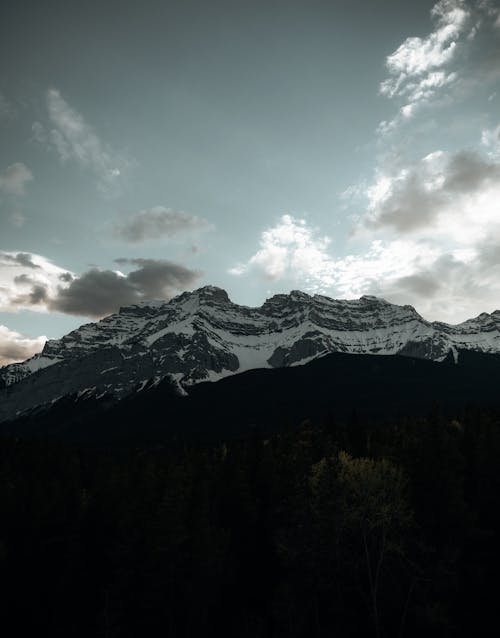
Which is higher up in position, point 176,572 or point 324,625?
point 176,572

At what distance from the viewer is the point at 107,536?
50.1 meters

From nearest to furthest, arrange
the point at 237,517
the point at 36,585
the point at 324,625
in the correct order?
the point at 324,625, the point at 36,585, the point at 237,517

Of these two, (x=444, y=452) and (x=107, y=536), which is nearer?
(x=444, y=452)

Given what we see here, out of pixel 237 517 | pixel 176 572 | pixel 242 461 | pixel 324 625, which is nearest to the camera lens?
pixel 324 625

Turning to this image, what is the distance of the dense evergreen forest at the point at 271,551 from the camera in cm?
3547

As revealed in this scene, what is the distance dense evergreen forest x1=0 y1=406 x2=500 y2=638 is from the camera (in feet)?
116

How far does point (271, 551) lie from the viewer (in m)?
50.5

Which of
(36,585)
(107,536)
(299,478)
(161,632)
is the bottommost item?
(161,632)

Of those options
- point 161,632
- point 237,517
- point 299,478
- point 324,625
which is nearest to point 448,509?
point 324,625

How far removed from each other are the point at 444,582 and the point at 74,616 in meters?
34.6

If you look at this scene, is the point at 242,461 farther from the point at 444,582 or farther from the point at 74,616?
the point at 444,582

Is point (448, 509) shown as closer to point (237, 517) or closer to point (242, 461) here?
A: point (237, 517)

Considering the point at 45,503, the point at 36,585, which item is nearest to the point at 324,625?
the point at 36,585

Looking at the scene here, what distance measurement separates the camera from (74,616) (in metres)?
45.3
